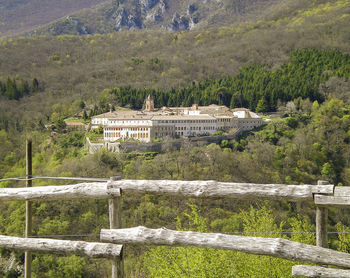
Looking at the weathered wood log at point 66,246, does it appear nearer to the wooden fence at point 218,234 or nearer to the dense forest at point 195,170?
the wooden fence at point 218,234

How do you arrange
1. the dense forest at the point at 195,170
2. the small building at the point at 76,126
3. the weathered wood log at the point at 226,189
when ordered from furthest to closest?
1. the small building at the point at 76,126
2. the dense forest at the point at 195,170
3. the weathered wood log at the point at 226,189

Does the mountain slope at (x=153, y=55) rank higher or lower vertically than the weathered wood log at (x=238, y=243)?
higher

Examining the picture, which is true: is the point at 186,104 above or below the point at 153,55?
below

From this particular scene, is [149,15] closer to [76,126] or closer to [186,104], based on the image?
[186,104]

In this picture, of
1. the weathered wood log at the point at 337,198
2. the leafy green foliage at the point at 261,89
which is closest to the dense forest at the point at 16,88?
the leafy green foliage at the point at 261,89

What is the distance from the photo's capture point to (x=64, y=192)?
179 inches

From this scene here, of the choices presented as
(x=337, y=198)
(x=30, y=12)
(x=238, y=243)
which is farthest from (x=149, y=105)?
(x=30, y=12)

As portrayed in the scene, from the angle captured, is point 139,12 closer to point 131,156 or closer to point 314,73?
point 314,73

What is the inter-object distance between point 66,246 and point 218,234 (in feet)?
5.23

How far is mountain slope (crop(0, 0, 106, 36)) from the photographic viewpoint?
16364cm

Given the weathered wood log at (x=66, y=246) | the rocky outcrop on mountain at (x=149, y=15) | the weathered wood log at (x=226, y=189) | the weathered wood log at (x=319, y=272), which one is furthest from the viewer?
the rocky outcrop on mountain at (x=149, y=15)

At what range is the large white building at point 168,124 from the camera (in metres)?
41.6

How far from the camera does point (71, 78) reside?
8212cm

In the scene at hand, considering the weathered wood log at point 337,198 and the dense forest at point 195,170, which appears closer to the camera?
the weathered wood log at point 337,198
